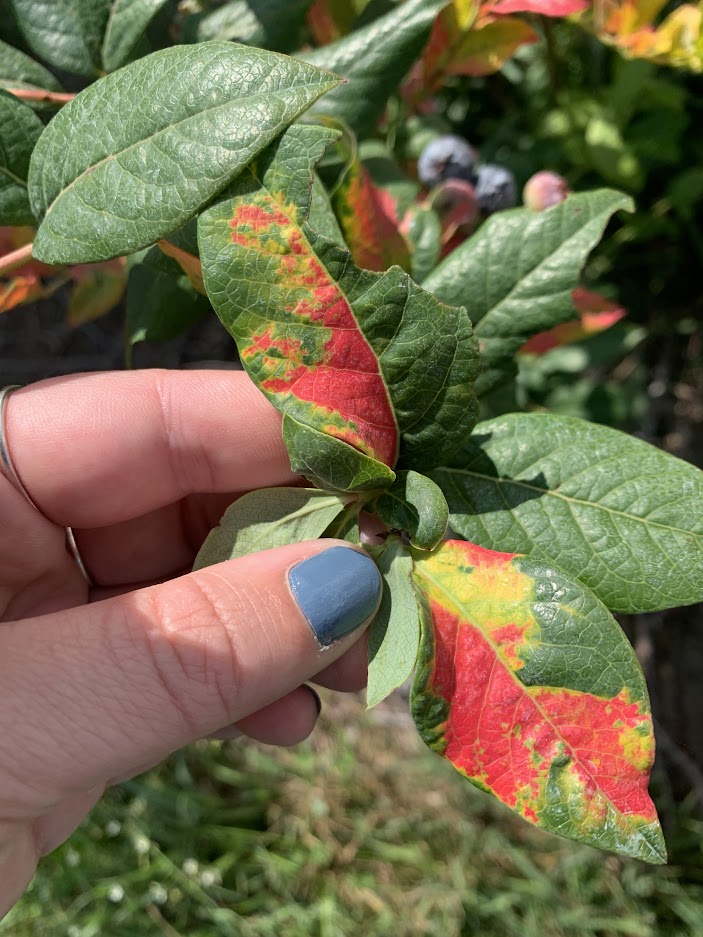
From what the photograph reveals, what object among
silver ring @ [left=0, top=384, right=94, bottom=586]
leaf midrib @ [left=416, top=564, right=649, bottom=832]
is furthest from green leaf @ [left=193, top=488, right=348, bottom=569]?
silver ring @ [left=0, top=384, right=94, bottom=586]

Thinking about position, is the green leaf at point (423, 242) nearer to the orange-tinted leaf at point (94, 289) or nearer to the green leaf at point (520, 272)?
the green leaf at point (520, 272)

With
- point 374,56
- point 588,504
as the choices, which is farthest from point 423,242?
point 588,504

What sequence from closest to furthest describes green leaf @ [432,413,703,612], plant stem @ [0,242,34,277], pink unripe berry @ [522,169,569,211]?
green leaf @ [432,413,703,612]
plant stem @ [0,242,34,277]
pink unripe berry @ [522,169,569,211]

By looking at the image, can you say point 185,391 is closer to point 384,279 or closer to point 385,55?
point 384,279

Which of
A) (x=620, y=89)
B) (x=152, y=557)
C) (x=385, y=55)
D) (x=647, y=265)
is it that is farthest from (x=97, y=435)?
(x=647, y=265)

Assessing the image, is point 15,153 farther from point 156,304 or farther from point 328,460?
point 328,460

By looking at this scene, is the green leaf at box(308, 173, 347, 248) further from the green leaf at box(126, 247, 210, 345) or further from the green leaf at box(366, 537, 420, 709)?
the green leaf at box(366, 537, 420, 709)
